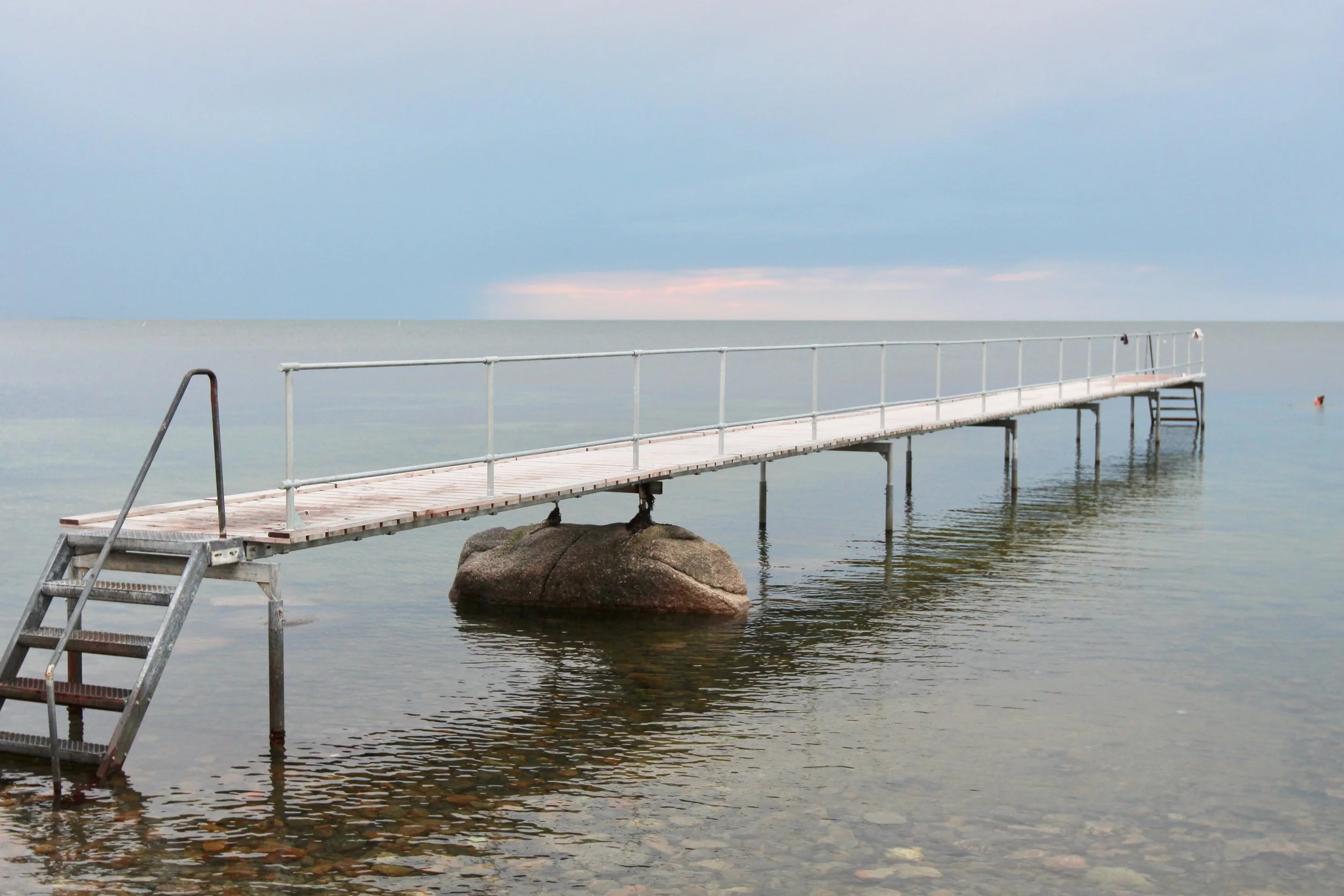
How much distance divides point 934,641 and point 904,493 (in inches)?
495

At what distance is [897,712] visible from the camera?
11391 mm

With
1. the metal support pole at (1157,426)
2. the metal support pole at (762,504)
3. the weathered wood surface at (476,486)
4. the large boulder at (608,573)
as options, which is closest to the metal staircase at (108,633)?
the weathered wood surface at (476,486)

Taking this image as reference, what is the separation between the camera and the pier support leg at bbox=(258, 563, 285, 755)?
9992 millimetres

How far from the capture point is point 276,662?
10133mm

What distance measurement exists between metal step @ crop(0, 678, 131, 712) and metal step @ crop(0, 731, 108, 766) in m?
0.25

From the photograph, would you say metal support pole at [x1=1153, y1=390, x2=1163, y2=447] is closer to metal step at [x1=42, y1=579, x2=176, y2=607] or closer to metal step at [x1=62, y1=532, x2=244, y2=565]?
metal step at [x1=62, y1=532, x2=244, y2=565]

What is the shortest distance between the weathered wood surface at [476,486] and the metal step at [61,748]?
5.11 ft

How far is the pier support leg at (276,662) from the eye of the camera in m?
9.99

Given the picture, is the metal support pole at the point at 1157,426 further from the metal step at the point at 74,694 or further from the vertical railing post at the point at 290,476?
the metal step at the point at 74,694

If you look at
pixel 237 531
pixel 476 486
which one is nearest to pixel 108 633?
pixel 237 531

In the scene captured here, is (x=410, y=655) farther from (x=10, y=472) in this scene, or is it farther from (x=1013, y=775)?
(x=10, y=472)

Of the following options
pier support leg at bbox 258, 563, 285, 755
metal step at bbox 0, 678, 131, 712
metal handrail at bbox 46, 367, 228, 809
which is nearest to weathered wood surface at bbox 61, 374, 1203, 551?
pier support leg at bbox 258, 563, 285, 755

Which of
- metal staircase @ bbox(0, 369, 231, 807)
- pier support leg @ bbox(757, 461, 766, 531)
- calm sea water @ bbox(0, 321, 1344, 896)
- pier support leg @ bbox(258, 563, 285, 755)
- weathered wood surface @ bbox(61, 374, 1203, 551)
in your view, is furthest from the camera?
pier support leg @ bbox(757, 461, 766, 531)

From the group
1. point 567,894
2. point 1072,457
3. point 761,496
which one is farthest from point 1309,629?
point 1072,457
